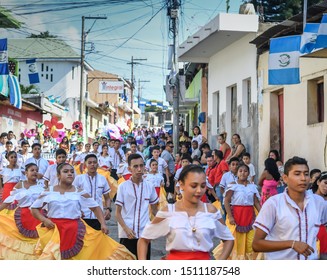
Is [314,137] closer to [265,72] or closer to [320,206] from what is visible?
[265,72]

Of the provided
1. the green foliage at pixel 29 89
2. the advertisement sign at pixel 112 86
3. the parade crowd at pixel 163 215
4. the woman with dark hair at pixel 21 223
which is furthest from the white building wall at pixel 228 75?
the green foliage at pixel 29 89

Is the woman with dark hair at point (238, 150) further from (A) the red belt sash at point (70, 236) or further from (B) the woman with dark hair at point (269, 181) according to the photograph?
(A) the red belt sash at point (70, 236)

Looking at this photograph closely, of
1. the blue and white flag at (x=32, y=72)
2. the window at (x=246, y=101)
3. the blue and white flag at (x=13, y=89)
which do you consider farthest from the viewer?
the blue and white flag at (x=13, y=89)

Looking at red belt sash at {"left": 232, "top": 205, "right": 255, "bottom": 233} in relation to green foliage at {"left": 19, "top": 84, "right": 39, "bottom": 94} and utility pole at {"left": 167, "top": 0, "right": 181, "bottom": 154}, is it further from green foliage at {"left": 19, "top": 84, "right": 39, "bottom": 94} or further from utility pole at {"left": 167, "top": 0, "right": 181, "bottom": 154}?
green foliage at {"left": 19, "top": 84, "right": 39, "bottom": 94}

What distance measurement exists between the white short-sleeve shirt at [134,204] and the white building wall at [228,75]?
8089 mm

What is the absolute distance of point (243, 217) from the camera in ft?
25.3

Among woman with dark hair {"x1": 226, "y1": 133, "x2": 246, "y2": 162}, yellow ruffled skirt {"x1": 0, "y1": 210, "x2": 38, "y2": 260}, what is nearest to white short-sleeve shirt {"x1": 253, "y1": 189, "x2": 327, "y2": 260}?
yellow ruffled skirt {"x1": 0, "y1": 210, "x2": 38, "y2": 260}

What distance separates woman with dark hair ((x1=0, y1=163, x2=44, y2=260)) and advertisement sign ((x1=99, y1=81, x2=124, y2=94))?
14.5 metres

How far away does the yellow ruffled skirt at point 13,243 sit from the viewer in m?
7.18

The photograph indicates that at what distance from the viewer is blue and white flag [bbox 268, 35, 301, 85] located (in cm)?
928

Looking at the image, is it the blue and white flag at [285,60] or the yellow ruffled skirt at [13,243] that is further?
the blue and white flag at [285,60]

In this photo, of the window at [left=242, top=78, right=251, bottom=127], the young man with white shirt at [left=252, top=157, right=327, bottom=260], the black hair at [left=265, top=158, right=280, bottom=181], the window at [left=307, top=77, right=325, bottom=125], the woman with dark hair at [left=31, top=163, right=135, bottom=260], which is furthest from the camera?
the window at [left=242, top=78, right=251, bottom=127]

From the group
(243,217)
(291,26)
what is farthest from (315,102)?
(243,217)
